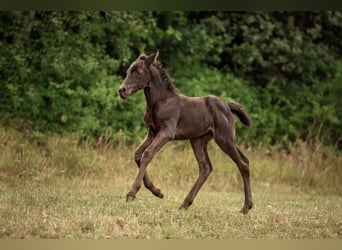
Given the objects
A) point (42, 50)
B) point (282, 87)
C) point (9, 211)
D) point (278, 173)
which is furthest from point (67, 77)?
point (9, 211)

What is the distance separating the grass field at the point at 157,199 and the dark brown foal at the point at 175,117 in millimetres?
578

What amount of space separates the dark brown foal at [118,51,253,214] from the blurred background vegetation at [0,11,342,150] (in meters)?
6.55

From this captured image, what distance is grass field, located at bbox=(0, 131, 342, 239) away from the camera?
7.61m

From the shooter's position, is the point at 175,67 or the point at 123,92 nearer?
the point at 123,92

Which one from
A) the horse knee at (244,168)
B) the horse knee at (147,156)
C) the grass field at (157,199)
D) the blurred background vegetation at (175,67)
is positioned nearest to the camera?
the grass field at (157,199)

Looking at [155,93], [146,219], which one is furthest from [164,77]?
[146,219]

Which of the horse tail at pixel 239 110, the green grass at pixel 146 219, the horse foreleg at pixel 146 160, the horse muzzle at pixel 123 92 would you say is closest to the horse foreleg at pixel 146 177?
the horse foreleg at pixel 146 160

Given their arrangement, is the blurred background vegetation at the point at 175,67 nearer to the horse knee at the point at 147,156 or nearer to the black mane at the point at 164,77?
the black mane at the point at 164,77

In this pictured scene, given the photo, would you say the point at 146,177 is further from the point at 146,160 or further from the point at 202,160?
the point at 202,160

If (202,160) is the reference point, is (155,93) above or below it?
above

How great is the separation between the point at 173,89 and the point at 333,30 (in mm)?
14446

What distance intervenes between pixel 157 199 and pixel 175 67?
30.7 ft

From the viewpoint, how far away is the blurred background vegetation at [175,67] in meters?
16.9

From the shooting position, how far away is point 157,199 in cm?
1060
